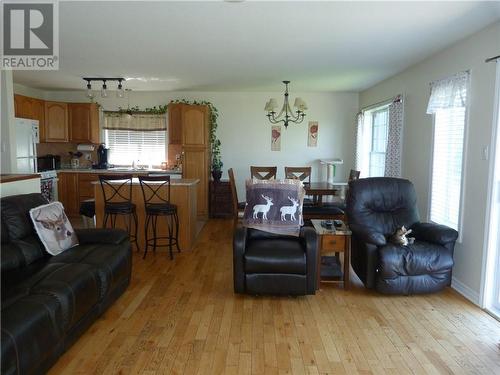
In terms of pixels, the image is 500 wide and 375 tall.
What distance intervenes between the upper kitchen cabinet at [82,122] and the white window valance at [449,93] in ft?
19.7

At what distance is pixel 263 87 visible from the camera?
6.98 m

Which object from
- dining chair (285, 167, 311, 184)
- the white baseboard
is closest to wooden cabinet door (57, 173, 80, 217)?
dining chair (285, 167, 311, 184)

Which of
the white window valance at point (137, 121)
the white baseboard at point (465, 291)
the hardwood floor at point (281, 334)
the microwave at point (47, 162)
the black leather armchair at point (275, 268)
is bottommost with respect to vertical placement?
the hardwood floor at point (281, 334)

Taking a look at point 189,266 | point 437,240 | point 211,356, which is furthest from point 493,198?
point 189,266

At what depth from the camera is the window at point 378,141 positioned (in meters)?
6.39

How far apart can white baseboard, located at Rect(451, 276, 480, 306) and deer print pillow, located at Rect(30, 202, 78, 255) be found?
3.70m

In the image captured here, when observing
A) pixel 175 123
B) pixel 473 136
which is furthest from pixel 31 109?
pixel 473 136

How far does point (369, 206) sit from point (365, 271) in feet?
2.54

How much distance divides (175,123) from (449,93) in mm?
4971

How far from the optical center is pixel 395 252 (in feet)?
11.7

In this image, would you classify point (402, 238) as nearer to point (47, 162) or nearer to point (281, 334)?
point (281, 334)

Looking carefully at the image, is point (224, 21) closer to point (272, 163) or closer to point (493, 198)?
point (493, 198)

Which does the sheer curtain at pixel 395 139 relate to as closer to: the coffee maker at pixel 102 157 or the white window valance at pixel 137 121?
the white window valance at pixel 137 121

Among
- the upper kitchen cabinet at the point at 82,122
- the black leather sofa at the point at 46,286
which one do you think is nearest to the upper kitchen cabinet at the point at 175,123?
the upper kitchen cabinet at the point at 82,122
